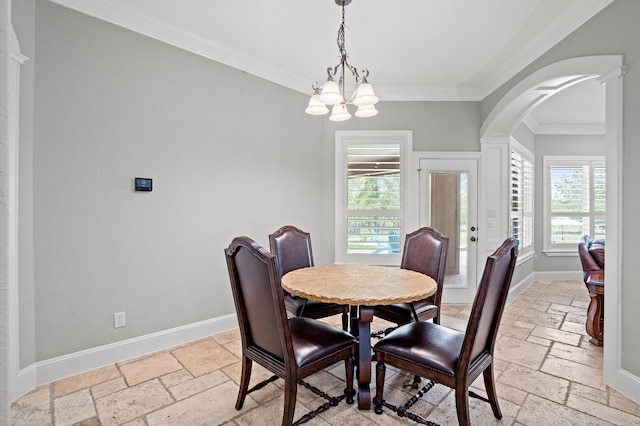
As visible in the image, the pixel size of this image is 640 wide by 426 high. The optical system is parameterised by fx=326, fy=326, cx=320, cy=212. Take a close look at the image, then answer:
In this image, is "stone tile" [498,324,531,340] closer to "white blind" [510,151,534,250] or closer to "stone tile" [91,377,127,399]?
"white blind" [510,151,534,250]

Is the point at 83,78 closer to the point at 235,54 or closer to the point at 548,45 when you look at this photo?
the point at 235,54

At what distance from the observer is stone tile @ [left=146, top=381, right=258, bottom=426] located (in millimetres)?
1867

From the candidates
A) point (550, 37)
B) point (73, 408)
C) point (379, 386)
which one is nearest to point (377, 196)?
point (550, 37)

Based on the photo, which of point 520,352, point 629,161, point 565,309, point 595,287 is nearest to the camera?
point 629,161

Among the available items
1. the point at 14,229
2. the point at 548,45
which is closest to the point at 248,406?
the point at 14,229

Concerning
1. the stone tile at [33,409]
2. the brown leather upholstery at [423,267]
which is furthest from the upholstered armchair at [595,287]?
the stone tile at [33,409]

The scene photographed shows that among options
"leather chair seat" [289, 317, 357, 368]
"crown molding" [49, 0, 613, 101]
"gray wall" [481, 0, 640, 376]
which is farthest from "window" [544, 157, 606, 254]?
"leather chair seat" [289, 317, 357, 368]

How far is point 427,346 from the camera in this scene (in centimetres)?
175

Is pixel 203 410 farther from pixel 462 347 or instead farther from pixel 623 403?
pixel 623 403

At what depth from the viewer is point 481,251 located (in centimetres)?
417

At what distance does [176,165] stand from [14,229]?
47.3 inches

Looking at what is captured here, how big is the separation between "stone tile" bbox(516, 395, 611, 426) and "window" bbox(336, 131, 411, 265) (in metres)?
2.25

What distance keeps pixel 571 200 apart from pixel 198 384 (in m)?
6.53

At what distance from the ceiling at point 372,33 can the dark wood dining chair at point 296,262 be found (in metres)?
1.77
